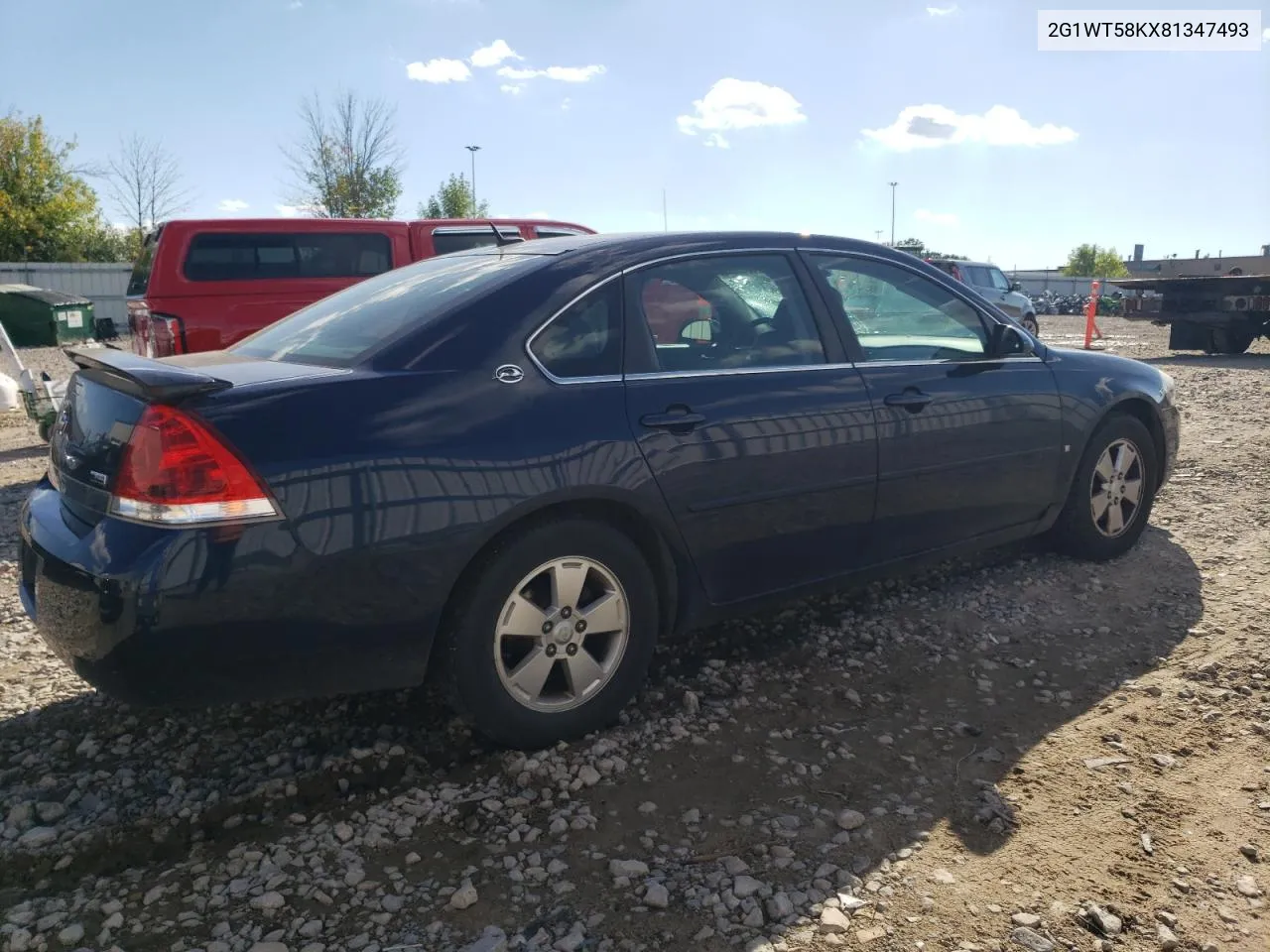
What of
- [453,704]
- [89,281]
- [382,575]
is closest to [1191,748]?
[453,704]

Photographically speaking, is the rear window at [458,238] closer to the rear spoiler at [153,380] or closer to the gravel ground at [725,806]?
the gravel ground at [725,806]

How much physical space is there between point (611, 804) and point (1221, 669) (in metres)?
2.37

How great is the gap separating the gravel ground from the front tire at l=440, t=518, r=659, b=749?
0.47 ft

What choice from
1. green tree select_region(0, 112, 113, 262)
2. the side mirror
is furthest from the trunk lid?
green tree select_region(0, 112, 113, 262)

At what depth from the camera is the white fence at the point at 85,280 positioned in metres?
30.8

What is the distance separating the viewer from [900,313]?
4.04m

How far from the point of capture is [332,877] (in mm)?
2473

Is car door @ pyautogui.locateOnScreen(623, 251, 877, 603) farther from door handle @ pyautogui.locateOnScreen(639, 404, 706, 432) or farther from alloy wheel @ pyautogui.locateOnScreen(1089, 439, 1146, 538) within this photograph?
alloy wheel @ pyautogui.locateOnScreen(1089, 439, 1146, 538)

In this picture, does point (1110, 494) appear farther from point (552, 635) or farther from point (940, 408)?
point (552, 635)

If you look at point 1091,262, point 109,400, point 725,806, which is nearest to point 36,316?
point 109,400

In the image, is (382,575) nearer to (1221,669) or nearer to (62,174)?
(1221,669)

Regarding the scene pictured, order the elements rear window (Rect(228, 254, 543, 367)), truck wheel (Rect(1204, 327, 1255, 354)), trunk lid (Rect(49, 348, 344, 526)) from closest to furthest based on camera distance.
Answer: trunk lid (Rect(49, 348, 344, 526)), rear window (Rect(228, 254, 543, 367)), truck wheel (Rect(1204, 327, 1255, 354))

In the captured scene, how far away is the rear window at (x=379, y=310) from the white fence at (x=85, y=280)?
30.7 meters

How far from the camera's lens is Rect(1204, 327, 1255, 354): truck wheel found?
679 inches
